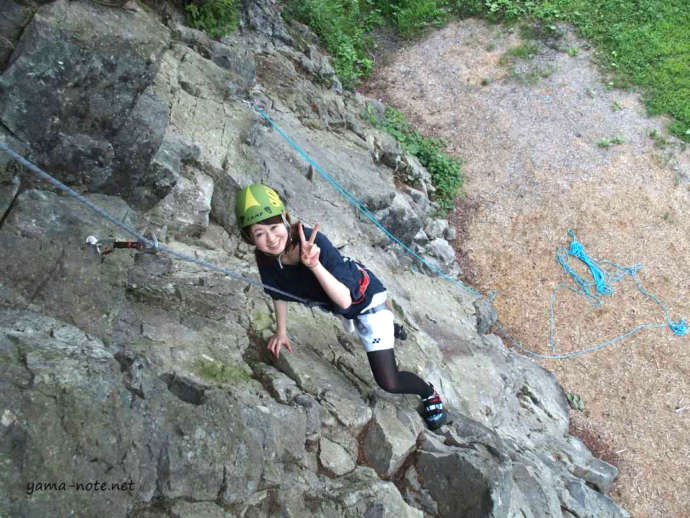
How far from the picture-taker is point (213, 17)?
8.24 metres

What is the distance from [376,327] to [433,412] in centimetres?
112

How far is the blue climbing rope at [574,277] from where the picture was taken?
7.76 m

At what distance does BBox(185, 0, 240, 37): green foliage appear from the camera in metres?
8.03

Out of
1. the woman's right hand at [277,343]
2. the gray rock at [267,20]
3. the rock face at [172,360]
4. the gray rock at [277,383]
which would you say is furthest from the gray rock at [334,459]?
the gray rock at [267,20]

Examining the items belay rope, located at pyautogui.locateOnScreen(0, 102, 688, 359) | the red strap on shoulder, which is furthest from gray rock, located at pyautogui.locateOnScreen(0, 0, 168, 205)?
belay rope, located at pyautogui.locateOnScreen(0, 102, 688, 359)

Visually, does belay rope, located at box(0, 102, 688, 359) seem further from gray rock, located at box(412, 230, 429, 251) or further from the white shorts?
the white shorts

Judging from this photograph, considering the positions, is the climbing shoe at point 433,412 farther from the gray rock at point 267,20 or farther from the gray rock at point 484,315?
the gray rock at point 267,20

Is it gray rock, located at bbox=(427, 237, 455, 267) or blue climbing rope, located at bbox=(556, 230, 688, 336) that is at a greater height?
blue climbing rope, located at bbox=(556, 230, 688, 336)

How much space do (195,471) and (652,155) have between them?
11.9 meters

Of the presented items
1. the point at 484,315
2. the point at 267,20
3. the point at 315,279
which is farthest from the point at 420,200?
the point at 315,279

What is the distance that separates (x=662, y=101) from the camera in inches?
476

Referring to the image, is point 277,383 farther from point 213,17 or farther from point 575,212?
point 575,212

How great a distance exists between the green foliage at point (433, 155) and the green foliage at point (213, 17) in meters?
3.70

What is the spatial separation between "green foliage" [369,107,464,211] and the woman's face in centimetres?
746
